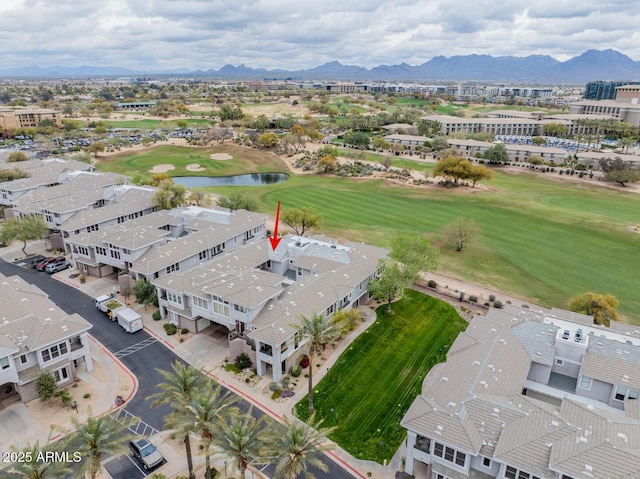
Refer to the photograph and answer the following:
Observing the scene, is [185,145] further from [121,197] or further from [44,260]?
[44,260]

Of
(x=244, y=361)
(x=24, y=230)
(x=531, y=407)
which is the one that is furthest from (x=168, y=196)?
(x=531, y=407)

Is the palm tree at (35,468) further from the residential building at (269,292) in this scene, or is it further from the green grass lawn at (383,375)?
the green grass lawn at (383,375)

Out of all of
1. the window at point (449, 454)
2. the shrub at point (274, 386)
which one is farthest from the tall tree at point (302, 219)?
the window at point (449, 454)

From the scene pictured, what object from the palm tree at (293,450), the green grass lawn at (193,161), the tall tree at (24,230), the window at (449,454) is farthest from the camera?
the green grass lawn at (193,161)

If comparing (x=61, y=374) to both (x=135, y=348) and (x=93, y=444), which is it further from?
(x=93, y=444)

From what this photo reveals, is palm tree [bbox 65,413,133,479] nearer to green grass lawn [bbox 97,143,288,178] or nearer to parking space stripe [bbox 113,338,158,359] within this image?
parking space stripe [bbox 113,338,158,359]

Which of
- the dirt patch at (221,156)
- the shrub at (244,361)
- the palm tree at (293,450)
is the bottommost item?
the shrub at (244,361)

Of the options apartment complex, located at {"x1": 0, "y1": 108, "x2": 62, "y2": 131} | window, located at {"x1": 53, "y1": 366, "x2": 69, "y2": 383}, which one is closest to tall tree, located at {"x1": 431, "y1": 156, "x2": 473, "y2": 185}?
window, located at {"x1": 53, "y1": 366, "x2": 69, "y2": 383}
